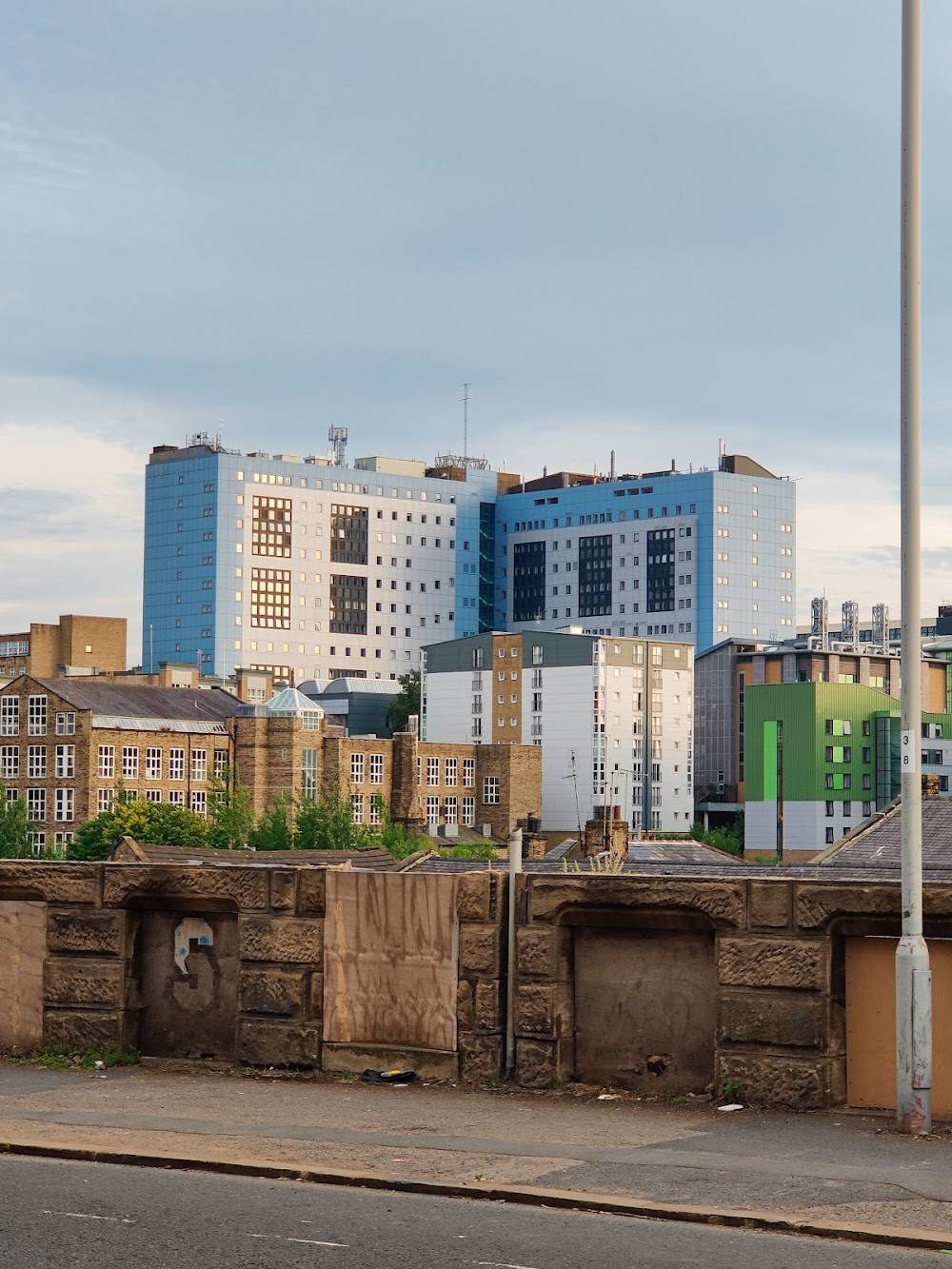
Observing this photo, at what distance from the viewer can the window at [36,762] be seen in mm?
130000

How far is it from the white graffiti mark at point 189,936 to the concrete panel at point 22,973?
136 centimetres

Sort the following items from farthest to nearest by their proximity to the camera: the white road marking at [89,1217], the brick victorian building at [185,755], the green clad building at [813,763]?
the green clad building at [813,763] < the brick victorian building at [185,755] < the white road marking at [89,1217]

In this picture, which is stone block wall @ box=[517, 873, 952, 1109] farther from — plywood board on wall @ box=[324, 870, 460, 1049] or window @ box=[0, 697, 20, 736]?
window @ box=[0, 697, 20, 736]

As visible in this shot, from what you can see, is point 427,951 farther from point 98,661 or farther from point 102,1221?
point 98,661

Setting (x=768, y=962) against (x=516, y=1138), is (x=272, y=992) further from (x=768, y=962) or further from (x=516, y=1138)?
(x=768, y=962)

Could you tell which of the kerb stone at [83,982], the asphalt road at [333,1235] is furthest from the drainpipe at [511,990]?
the asphalt road at [333,1235]

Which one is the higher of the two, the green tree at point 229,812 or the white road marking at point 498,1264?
the green tree at point 229,812

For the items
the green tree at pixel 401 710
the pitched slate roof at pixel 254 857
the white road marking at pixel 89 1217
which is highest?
the green tree at pixel 401 710

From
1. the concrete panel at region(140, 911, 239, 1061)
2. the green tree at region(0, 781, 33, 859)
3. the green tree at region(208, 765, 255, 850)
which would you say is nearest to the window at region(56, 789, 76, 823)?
the green tree at region(0, 781, 33, 859)

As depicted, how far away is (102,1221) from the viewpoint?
11.5 m

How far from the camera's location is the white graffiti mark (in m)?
18.3

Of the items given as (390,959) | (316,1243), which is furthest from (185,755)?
(316,1243)

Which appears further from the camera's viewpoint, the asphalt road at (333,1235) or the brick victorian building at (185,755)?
the brick victorian building at (185,755)

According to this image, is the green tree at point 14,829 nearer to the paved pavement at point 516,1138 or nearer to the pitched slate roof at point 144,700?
the pitched slate roof at point 144,700
